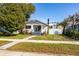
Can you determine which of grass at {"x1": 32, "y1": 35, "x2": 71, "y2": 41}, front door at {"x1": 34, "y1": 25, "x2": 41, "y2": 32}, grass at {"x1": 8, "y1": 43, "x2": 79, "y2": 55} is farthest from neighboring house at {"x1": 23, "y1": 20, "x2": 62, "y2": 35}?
grass at {"x1": 8, "y1": 43, "x2": 79, "y2": 55}

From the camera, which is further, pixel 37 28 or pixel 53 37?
pixel 37 28

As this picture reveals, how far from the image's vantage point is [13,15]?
9.26m

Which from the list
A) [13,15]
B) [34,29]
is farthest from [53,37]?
[13,15]

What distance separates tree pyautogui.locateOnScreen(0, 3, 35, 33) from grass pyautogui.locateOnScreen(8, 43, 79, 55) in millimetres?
995

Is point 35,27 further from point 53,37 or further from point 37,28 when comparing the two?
point 53,37

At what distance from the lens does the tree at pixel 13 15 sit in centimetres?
869

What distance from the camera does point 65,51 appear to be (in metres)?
7.59

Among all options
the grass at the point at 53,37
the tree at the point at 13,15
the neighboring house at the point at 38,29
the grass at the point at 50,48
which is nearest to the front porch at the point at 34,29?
the neighboring house at the point at 38,29

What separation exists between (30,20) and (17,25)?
110 cm

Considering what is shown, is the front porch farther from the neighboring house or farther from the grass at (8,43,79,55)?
the grass at (8,43,79,55)

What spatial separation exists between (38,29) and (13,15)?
1.44m

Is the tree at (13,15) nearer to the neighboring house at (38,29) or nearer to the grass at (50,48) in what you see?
the neighboring house at (38,29)

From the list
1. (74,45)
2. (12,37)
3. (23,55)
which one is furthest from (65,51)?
(12,37)

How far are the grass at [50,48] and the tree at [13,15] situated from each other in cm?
99
